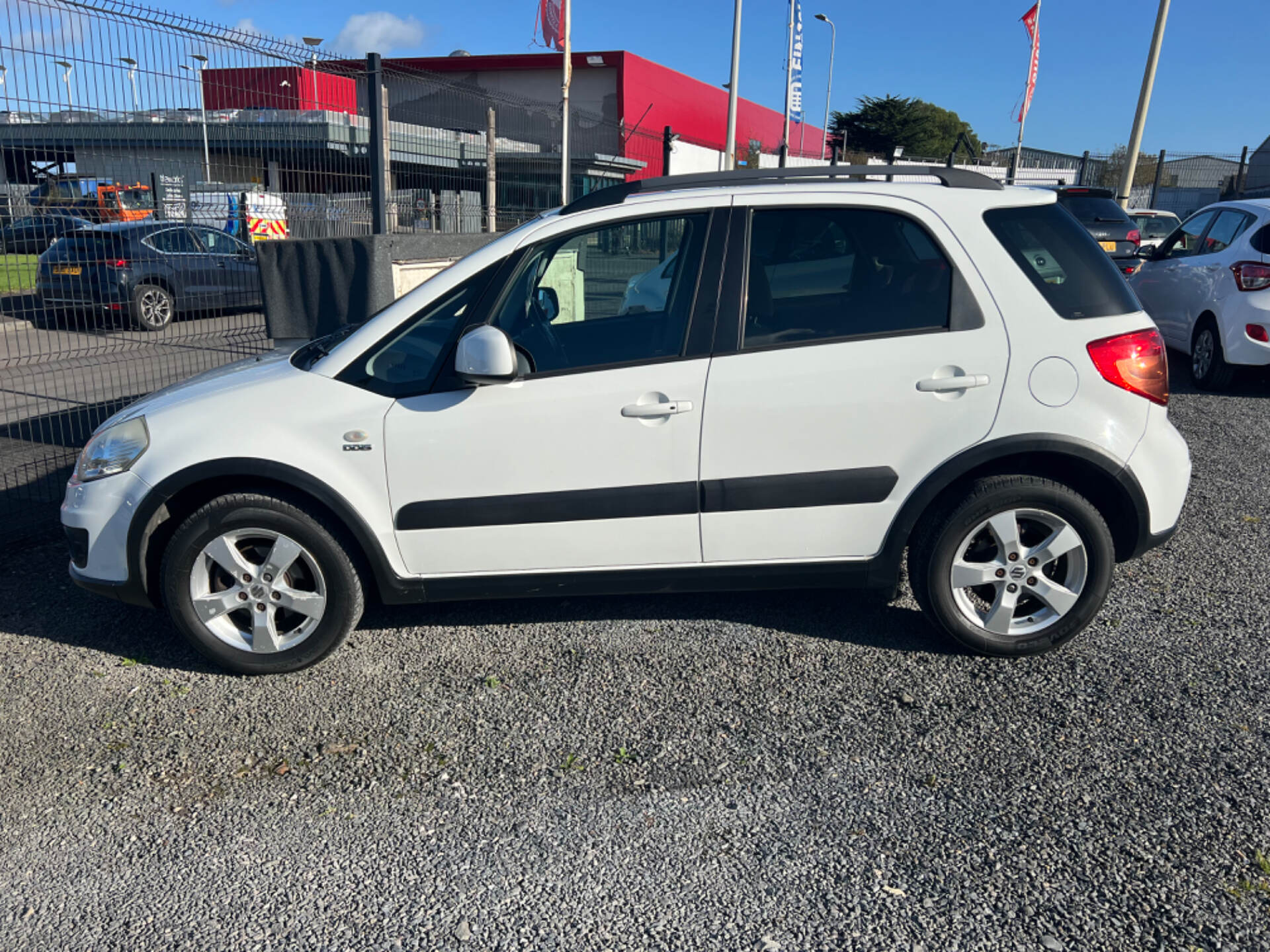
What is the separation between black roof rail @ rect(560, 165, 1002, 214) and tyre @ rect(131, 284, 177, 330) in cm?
354

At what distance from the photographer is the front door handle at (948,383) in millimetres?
3557

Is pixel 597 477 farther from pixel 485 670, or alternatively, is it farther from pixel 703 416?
pixel 485 670

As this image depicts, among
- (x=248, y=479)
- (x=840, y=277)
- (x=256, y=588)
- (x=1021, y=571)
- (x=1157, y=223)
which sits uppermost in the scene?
(x=1157, y=223)

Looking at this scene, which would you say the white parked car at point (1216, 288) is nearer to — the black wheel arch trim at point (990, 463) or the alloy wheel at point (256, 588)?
the black wheel arch trim at point (990, 463)

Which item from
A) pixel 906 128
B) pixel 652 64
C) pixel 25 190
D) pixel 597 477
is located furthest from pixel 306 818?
pixel 906 128

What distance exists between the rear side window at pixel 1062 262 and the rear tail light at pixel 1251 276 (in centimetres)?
551

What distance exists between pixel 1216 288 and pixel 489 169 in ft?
23.6

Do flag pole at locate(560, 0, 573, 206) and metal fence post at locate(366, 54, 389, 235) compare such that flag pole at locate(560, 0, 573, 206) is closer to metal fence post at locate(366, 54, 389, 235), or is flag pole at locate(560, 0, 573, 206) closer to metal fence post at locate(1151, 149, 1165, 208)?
metal fence post at locate(366, 54, 389, 235)

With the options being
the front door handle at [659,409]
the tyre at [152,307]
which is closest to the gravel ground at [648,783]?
the front door handle at [659,409]

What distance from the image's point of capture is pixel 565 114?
15.2 m

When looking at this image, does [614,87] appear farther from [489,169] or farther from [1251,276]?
[1251,276]

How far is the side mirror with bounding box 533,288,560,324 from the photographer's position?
386 cm

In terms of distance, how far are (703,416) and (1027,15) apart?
3572 centimetres

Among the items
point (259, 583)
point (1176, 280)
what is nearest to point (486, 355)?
point (259, 583)
